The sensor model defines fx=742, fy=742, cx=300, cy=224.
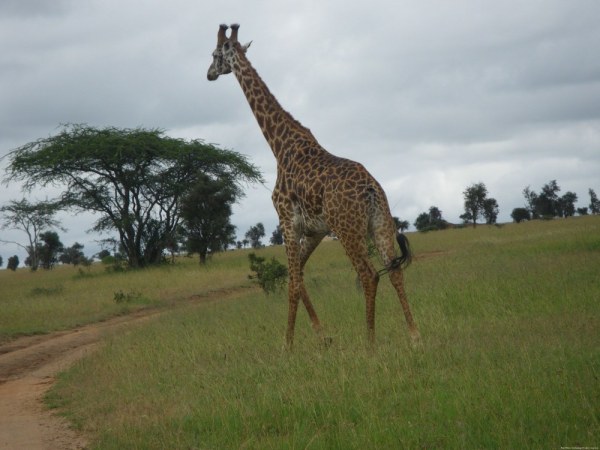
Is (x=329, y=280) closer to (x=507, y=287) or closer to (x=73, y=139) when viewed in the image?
(x=507, y=287)

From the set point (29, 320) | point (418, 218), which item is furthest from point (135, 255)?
point (418, 218)

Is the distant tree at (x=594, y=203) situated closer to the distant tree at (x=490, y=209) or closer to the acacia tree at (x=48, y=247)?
the distant tree at (x=490, y=209)

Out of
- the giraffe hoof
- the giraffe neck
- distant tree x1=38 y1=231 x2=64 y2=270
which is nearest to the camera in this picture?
the giraffe hoof

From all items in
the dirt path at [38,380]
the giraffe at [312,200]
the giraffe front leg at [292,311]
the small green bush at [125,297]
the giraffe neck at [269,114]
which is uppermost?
the giraffe neck at [269,114]

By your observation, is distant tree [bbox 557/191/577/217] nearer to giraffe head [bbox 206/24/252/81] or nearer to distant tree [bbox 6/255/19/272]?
distant tree [bbox 6/255/19/272]

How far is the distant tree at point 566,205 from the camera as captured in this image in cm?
7178

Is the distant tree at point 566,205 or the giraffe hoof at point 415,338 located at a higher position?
the distant tree at point 566,205

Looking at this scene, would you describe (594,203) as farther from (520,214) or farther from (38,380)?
(38,380)

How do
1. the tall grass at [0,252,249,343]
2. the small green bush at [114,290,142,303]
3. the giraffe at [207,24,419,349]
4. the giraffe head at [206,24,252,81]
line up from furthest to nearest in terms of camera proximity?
the small green bush at [114,290,142,303] → the tall grass at [0,252,249,343] → the giraffe head at [206,24,252,81] → the giraffe at [207,24,419,349]

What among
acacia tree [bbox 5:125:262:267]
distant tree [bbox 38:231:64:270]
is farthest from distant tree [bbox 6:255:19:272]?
acacia tree [bbox 5:125:262:267]

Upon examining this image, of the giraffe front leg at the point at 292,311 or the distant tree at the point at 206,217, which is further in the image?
the distant tree at the point at 206,217

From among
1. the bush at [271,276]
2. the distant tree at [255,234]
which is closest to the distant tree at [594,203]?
the distant tree at [255,234]

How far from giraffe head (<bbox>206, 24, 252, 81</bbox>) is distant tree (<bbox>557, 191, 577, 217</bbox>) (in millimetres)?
65841

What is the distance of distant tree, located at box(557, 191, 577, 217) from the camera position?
236 ft
